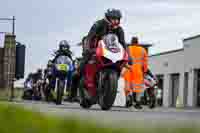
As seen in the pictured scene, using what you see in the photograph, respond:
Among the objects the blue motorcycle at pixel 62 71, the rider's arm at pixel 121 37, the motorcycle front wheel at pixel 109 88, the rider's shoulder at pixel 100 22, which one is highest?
the rider's shoulder at pixel 100 22

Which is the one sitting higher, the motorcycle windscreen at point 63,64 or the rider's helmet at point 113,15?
the rider's helmet at point 113,15

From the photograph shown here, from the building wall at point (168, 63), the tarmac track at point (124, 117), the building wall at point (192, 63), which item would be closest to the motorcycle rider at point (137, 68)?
the tarmac track at point (124, 117)

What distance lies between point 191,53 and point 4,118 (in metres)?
51.6

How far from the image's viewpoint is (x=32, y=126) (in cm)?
348

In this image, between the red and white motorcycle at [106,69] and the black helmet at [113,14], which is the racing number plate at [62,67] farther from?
the black helmet at [113,14]

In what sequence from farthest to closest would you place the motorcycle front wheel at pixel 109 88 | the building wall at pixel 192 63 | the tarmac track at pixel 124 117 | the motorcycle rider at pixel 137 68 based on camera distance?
the building wall at pixel 192 63
the motorcycle rider at pixel 137 68
the motorcycle front wheel at pixel 109 88
the tarmac track at pixel 124 117

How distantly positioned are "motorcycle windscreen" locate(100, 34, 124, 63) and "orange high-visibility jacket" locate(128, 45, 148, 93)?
3.35 meters

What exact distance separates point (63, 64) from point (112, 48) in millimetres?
5983

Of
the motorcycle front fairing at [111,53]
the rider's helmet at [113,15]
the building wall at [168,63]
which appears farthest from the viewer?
the building wall at [168,63]

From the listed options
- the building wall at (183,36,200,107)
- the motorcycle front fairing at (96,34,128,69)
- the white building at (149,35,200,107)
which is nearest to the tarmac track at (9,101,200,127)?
Result: the motorcycle front fairing at (96,34,128,69)

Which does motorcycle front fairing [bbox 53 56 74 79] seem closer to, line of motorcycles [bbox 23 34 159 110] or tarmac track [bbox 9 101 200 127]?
line of motorcycles [bbox 23 34 159 110]

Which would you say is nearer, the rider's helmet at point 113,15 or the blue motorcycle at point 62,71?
the rider's helmet at point 113,15

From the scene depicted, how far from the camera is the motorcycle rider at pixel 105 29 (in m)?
11.7

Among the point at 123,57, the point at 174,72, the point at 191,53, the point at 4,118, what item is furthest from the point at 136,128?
the point at 174,72
